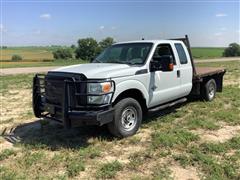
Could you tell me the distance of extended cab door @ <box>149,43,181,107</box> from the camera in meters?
6.42

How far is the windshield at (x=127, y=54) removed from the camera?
645cm

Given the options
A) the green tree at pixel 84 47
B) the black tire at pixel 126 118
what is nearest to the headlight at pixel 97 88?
the black tire at pixel 126 118

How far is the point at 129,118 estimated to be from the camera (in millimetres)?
5945

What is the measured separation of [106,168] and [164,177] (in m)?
0.87

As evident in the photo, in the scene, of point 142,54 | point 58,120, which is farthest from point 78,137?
point 142,54

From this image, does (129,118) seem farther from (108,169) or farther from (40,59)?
(40,59)

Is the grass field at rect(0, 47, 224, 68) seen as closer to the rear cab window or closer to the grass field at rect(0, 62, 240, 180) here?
the rear cab window

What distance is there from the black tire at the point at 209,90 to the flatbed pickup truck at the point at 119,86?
1.25m

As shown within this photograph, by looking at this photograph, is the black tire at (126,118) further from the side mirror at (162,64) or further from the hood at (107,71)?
the side mirror at (162,64)

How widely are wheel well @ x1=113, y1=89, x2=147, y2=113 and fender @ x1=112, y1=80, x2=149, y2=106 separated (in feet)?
0.24

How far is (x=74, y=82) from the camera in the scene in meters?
5.23

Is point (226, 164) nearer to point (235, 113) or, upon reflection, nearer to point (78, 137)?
point (78, 137)

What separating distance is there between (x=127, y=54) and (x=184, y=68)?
5.26 ft

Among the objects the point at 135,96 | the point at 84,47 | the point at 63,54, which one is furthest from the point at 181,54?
the point at 63,54
